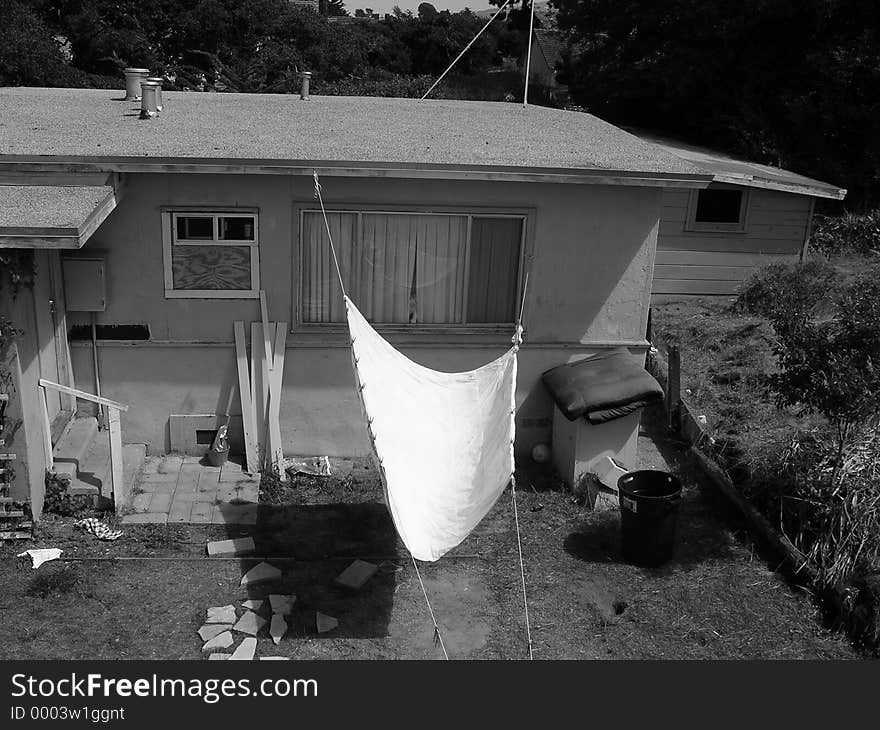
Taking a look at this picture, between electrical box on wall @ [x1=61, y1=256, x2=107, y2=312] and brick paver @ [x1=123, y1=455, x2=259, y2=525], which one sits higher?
electrical box on wall @ [x1=61, y1=256, x2=107, y2=312]

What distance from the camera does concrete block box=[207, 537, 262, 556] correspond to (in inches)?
309

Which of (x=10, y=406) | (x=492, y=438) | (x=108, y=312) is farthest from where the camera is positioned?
(x=108, y=312)

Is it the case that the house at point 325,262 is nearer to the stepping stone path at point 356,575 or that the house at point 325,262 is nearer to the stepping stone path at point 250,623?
the stepping stone path at point 356,575

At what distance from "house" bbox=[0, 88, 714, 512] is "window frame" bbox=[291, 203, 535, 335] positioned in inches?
0.8

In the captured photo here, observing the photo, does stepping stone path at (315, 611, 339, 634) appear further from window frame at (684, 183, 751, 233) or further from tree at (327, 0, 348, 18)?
tree at (327, 0, 348, 18)

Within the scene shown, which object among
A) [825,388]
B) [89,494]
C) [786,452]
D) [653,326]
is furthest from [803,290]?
[89,494]

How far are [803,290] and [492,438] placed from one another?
29.3 ft

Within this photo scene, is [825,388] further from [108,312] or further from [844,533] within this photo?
[108,312]

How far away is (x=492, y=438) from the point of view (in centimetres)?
694

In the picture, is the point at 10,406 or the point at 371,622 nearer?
the point at 371,622

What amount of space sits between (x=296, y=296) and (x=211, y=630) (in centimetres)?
351

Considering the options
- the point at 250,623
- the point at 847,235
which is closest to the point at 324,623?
the point at 250,623

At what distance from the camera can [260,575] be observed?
751cm

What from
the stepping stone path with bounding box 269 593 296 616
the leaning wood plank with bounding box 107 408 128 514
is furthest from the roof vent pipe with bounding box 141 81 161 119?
the stepping stone path with bounding box 269 593 296 616
